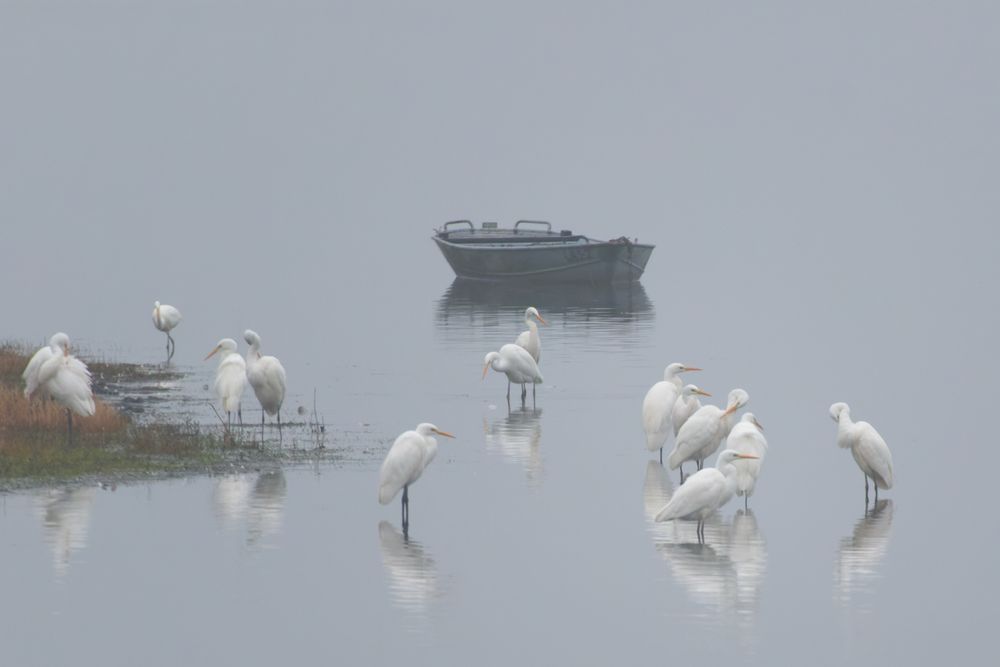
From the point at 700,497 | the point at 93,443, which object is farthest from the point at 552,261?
the point at 700,497

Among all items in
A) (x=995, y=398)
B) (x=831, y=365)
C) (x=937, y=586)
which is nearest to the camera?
(x=937, y=586)

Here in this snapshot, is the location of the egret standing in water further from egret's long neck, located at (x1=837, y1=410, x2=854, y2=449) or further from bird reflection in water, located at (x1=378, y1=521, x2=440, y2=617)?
egret's long neck, located at (x1=837, y1=410, x2=854, y2=449)

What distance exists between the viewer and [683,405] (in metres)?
21.7

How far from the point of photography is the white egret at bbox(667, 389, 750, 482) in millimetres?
19734

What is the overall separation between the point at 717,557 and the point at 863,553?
4.85 ft

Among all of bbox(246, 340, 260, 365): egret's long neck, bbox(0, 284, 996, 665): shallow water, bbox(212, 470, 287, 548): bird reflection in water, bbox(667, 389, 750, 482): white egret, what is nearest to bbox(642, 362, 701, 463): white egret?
bbox(0, 284, 996, 665): shallow water

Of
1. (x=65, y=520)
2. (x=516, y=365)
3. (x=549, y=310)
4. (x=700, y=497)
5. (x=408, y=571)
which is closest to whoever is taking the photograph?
(x=408, y=571)

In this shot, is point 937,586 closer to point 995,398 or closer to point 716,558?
point 716,558

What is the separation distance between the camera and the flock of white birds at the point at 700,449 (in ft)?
55.2

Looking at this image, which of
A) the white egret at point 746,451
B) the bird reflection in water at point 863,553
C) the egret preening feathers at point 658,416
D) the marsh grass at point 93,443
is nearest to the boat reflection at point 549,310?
the egret preening feathers at point 658,416

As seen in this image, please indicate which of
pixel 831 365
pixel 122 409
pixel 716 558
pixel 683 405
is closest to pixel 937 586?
pixel 716 558

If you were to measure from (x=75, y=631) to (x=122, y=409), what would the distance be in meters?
10.9

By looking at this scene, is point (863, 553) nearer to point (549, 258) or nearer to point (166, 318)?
point (166, 318)

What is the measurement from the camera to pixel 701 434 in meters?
19.7
